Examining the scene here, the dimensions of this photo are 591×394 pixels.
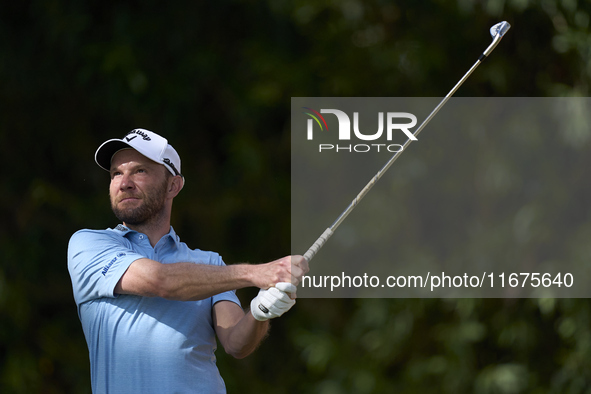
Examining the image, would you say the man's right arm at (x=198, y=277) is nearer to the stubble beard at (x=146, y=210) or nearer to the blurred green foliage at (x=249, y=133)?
the stubble beard at (x=146, y=210)

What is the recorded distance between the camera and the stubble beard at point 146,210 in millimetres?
1812

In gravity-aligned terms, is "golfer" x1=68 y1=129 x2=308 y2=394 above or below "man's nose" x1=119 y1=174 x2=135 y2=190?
below

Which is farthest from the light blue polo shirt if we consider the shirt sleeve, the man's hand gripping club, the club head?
the club head

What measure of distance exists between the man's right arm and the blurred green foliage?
2.34 m

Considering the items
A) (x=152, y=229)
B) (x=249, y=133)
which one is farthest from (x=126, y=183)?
(x=249, y=133)

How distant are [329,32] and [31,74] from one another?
1570mm

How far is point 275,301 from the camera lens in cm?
155

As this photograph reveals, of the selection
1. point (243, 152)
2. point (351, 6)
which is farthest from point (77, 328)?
point (351, 6)

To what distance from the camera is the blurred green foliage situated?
155 inches

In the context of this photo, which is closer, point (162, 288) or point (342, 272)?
point (162, 288)

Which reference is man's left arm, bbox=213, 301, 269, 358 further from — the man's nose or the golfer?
the man's nose

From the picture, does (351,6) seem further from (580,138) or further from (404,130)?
(580,138)

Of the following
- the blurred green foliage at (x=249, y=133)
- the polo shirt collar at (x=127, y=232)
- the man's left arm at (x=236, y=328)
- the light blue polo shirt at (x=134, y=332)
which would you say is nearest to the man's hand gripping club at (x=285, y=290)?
the man's left arm at (x=236, y=328)

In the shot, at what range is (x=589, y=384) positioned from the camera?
3838 millimetres
